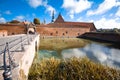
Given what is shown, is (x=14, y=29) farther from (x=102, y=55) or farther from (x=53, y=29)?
(x=102, y=55)

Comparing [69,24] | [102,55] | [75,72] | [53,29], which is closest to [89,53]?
[102,55]

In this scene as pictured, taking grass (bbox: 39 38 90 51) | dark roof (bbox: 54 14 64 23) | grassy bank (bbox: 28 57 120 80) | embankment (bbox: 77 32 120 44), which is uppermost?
dark roof (bbox: 54 14 64 23)

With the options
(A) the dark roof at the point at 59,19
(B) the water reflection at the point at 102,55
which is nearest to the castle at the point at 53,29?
(A) the dark roof at the point at 59,19

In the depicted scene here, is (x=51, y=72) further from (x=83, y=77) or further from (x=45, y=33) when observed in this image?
(x=45, y=33)

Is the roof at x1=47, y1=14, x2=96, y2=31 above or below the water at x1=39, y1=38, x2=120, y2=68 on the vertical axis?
above

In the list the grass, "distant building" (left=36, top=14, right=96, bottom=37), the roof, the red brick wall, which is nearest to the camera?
the grass

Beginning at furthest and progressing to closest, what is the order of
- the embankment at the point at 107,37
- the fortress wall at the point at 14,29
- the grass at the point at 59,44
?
1. the fortress wall at the point at 14,29
2. the embankment at the point at 107,37
3. the grass at the point at 59,44

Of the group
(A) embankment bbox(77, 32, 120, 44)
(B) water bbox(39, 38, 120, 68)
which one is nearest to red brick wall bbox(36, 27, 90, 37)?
(A) embankment bbox(77, 32, 120, 44)

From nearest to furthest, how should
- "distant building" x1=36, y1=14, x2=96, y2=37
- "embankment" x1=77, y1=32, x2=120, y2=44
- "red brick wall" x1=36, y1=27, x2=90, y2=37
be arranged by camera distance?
1. "embankment" x1=77, y1=32, x2=120, y2=44
2. "red brick wall" x1=36, y1=27, x2=90, y2=37
3. "distant building" x1=36, y1=14, x2=96, y2=37

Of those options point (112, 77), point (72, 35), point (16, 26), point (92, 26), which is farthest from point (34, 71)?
point (92, 26)

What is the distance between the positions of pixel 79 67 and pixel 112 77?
126 cm

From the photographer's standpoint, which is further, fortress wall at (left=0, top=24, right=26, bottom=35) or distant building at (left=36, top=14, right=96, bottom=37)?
distant building at (left=36, top=14, right=96, bottom=37)

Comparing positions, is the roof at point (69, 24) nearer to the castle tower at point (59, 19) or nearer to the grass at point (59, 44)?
the castle tower at point (59, 19)

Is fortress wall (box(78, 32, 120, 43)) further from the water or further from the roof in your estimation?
the water
